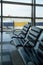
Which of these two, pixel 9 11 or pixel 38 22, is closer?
pixel 9 11

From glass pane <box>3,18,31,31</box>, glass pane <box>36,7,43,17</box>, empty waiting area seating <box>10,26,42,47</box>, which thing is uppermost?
glass pane <box>36,7,43,17</box>

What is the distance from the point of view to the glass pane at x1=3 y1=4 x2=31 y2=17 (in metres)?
6.17

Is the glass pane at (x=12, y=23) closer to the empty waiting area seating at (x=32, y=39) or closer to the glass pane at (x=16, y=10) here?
the glass pane at (x=16, y=10)

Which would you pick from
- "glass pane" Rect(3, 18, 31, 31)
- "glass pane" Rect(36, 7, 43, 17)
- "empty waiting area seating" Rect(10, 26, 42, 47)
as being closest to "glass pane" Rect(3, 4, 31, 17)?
→ "glass pane" Rect(3, 18, 31, 31)

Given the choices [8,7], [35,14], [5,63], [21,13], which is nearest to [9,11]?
[8,7]

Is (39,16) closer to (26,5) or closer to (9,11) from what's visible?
(26,5)

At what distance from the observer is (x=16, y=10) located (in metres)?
6.50

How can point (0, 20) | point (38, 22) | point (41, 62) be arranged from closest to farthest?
1. point (41, 62)
2. point (0, 20)
3. point (38, 22)

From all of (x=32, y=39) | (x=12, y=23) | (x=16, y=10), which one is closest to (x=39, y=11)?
(x=16, y=10)

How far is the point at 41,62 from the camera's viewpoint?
76cm

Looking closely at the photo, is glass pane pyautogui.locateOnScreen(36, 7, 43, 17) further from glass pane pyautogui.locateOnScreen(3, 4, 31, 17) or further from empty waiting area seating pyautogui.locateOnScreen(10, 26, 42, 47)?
empty waiting area seating pyautogui.locateOnScreen(10, 26, 42, 47)

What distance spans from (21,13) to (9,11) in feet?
2.08

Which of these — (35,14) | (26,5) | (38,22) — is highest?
(26,5)

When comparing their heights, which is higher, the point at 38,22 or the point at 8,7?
the point at 8,7
